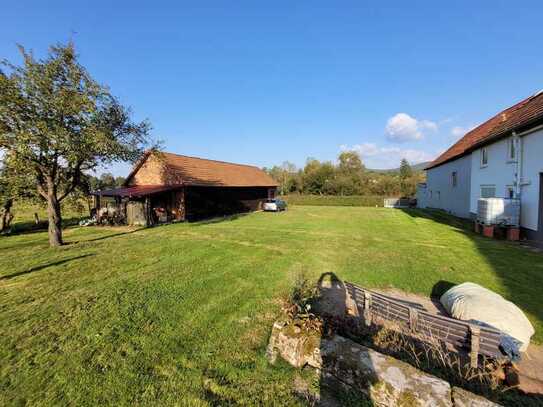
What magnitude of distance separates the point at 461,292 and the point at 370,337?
2.49m

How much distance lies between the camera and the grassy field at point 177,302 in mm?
3131

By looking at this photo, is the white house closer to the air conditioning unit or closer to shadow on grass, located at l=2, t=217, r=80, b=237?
the air conditioning unit

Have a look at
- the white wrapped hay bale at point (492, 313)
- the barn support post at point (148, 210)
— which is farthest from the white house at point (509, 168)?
A: the barn support post at point (148, 210)

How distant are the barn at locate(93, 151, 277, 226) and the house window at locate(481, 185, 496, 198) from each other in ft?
64.8

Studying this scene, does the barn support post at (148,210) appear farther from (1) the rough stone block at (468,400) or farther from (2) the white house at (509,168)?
(2) the white house at (509,168)

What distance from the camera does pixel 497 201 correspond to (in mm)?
11781

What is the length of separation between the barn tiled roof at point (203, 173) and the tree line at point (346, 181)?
19.2 m

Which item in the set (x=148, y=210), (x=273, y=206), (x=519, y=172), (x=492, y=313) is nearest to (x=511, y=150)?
(x=519, y=172)

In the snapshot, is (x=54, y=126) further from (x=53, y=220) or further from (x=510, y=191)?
(x=510, y=191)

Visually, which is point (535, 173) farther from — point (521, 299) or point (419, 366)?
point (419, 366)

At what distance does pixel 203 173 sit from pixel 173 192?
4287 mm

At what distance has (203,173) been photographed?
22969 millimetres

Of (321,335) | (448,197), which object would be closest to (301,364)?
(321,335)

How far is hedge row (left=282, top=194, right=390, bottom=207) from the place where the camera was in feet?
125
